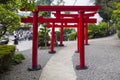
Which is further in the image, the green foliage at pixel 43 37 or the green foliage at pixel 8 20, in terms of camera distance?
the green foliage at pixel 43 37

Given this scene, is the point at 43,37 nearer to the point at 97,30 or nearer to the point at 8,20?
the point at 97,30

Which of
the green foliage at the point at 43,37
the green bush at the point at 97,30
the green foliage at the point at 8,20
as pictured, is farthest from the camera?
the green bush at the point at 97,30

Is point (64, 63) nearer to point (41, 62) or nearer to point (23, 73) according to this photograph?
point (41, 62)

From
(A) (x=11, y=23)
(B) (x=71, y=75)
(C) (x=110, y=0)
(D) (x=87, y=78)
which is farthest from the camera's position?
(C) (x=110, y=0)

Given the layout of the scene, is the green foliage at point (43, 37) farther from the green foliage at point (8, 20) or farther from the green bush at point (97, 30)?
the green foliage at point (8, 20)

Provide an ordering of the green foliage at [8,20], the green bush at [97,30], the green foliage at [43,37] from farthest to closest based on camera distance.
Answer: the green bush at [97,30] < the green foliage at [43,37] < the green foliage at [8,20]

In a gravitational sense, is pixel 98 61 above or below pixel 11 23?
below

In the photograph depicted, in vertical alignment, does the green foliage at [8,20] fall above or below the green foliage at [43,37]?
above

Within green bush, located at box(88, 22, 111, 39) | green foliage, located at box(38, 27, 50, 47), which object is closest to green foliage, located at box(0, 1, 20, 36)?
green foliage, located at box(38, 27, 50, 47)

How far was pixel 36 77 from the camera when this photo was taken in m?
10.4

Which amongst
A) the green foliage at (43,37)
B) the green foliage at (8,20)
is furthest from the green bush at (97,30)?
the green foliage at (8,20)

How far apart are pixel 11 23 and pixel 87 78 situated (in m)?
4.14

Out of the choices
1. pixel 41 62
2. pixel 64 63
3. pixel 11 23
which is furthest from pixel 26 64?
pixel 11 23

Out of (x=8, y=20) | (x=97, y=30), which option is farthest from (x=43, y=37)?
(x=8, y=20)
